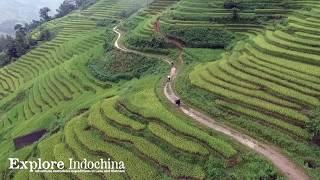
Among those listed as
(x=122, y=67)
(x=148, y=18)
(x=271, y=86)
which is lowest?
(x=122, y=67)

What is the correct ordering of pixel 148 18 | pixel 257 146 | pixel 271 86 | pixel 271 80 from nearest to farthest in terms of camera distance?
1. pixel 257 146
2. pixel 271 86
3. pixel 271 80
4. pixel 148 18

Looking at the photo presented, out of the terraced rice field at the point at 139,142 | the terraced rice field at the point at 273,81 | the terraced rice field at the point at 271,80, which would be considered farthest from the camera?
the terraced rice field at the point at 271,80

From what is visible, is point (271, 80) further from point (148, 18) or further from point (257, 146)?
point (148, 18)

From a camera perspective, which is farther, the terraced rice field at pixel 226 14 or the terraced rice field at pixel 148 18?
the terraced rice field at pixel 148 18

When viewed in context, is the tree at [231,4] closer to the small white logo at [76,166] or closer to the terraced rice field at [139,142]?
the terraced rice field at [139,142]

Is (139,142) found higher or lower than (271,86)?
lower

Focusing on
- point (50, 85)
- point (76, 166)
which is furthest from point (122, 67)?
point (76, 166)

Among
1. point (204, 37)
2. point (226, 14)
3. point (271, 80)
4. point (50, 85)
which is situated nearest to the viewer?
point (271, 80)

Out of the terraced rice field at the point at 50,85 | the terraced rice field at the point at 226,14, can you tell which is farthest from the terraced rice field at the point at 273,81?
the terraced rice field at the point at 50,85

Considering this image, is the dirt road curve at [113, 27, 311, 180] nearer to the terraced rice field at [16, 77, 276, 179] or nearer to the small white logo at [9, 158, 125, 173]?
the terraced rice field at [16, 77, 276, 179]

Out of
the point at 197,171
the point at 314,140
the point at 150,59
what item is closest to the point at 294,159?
the point at 314,140
